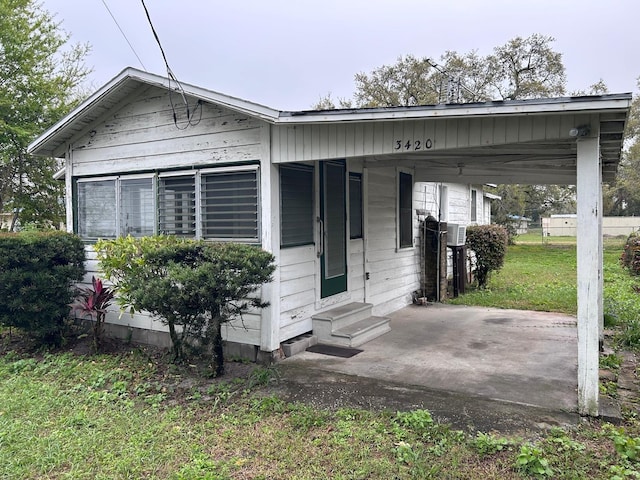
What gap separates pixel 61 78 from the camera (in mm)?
12328

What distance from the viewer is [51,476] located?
3.04 metres

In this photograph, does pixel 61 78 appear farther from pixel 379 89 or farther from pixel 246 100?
pixel 379 89

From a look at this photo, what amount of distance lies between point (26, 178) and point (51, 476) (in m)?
11.2

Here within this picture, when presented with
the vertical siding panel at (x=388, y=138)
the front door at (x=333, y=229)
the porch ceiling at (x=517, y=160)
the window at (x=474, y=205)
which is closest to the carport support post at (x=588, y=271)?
the porch ceiling at (x=517, y=160)

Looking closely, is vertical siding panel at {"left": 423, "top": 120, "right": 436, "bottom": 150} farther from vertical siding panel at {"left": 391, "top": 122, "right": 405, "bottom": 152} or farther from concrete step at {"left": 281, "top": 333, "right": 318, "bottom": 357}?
concrete step at {"left": 281, "top": 333, "right": 318, "bottom": 357}

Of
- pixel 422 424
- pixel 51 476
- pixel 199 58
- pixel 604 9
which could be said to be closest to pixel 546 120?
pixel 422 424

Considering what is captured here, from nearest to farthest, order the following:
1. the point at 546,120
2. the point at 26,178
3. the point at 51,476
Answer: the point at 51,476 → the point at 546,120 → the point at 26,178

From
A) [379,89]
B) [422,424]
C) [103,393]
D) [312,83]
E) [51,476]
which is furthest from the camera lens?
[312,83]

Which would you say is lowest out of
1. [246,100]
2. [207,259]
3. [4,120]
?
[207,259]

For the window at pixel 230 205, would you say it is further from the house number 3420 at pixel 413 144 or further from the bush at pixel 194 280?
the house number 3420 at pixel 413 144

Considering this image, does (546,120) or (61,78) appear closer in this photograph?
(546,120)

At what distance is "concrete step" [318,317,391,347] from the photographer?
5.77 metres

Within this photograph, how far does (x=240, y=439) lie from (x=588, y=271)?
2885 millimetres

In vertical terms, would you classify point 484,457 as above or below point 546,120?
below
